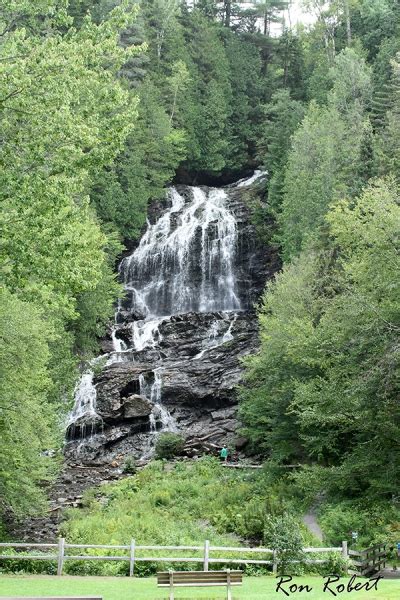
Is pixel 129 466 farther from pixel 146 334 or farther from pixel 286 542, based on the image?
pixel 286 542

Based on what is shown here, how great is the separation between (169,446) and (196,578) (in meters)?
24.4

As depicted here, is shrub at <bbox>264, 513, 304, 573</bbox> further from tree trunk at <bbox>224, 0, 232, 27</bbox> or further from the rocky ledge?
tree trunk at <bbox>224, 0, 232, 27</bbox>

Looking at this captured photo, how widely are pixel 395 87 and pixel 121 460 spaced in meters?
32.6

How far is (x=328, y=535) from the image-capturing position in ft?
65.1

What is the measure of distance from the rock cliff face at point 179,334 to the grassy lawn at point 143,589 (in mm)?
20411

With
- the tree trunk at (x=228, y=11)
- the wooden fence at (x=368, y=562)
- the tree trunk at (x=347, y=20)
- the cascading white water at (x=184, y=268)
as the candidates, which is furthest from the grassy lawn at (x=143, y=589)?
the tree trunk at (x=228, y=11)

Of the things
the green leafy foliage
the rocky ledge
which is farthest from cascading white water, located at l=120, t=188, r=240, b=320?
the green leafy foliage

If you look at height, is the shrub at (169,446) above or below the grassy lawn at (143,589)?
below

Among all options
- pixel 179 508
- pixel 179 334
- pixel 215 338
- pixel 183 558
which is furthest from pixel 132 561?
pixel 179 334

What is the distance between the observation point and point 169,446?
35.5 meters

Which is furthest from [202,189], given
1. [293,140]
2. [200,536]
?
[200,536]

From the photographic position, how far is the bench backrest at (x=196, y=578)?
11.3 metres

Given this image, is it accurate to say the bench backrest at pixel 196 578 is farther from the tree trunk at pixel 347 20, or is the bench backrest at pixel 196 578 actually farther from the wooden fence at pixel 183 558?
the tree trunk at pixel 347 20

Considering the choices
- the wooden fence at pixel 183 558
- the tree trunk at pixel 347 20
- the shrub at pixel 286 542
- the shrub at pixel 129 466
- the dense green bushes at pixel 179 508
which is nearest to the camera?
the shrub at pixel 286 542
